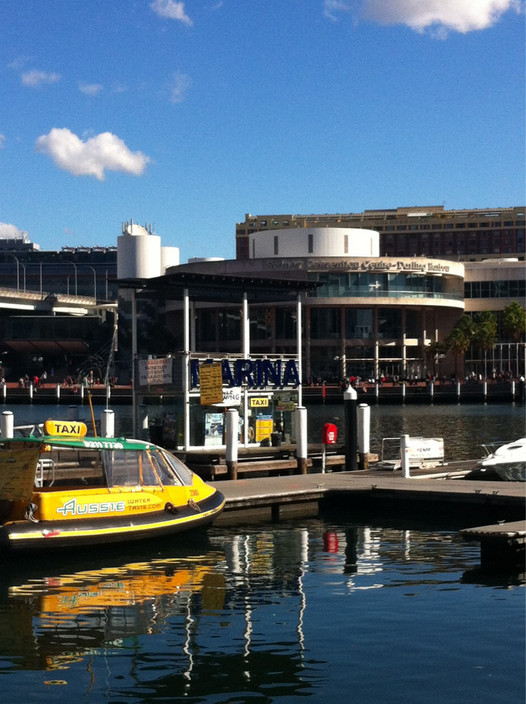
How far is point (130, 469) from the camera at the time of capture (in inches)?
958

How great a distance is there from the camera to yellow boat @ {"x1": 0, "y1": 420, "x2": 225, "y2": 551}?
870 inches

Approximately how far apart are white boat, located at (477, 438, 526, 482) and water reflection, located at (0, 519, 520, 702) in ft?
19.3

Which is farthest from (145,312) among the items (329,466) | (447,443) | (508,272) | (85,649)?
(85,649)

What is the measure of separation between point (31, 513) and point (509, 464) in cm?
1562

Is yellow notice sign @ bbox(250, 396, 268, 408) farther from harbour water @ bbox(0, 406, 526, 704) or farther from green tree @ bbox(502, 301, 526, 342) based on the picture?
green tree @ bbox(502, 301, 526, 342)

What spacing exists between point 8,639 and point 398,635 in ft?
20.8

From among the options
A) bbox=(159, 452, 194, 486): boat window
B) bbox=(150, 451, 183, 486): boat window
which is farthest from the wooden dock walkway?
bbox=(150, 451, 183, 486): boat window

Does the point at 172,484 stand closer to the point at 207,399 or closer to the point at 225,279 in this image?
the point at 207,399

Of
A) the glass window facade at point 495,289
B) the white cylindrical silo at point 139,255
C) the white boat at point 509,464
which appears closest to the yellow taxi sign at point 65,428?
the white boat at point 509,464

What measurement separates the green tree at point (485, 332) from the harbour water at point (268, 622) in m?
107

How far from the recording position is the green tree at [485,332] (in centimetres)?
13112

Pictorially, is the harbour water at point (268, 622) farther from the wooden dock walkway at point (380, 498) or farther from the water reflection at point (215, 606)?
the wooden dock walkway at point (380, 498)

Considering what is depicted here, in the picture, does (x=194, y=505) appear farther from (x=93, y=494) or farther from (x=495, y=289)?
(x=495, y=289)

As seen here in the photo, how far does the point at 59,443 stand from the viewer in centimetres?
2259
